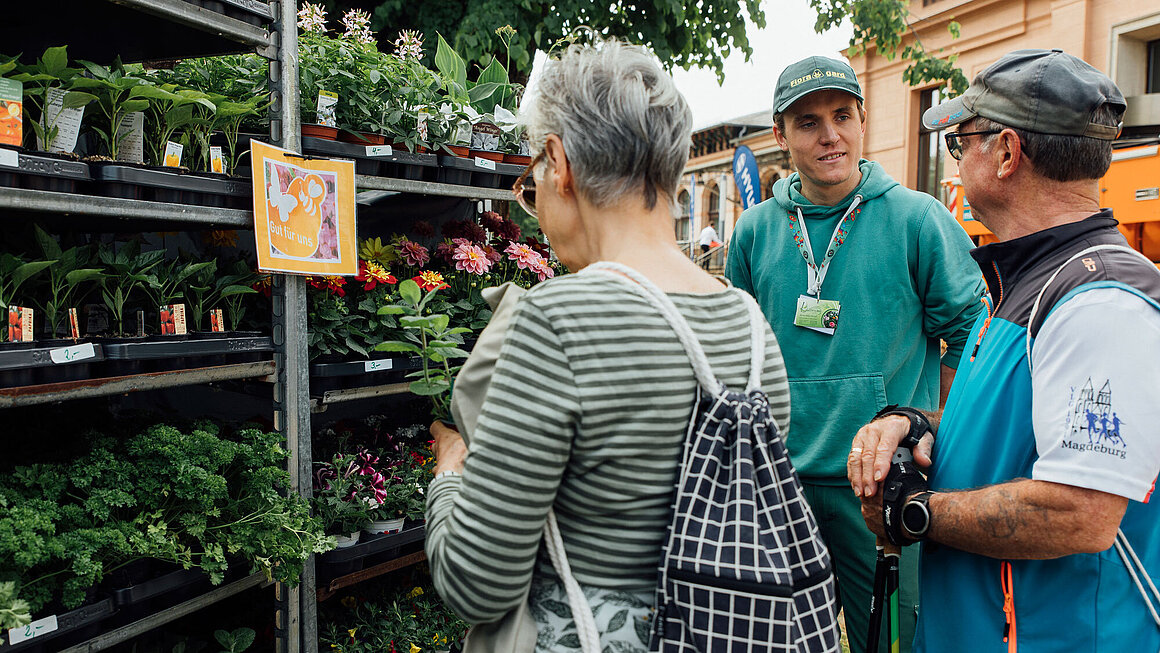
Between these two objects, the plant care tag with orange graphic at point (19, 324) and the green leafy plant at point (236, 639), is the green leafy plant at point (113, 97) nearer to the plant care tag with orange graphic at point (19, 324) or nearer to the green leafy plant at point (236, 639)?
the plant care tag with orange graphic at point (19, 324)

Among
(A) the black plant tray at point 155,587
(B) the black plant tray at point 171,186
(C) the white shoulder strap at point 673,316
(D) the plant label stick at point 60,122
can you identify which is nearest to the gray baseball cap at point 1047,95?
(C) the white shoulder strap at point 673,316

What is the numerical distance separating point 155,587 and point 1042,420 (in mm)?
2098

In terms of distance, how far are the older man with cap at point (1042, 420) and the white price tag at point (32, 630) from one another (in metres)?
1.85

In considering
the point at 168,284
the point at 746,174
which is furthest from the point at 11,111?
the point at 746,174

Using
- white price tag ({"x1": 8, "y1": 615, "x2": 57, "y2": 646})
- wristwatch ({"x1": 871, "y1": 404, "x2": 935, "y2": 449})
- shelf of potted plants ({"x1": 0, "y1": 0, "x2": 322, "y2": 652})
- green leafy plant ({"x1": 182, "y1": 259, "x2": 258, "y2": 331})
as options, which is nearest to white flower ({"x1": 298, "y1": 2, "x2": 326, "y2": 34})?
shelf of potted plants ({"x1": 0, "y1": 0, "x2": 322, "y2": 652})

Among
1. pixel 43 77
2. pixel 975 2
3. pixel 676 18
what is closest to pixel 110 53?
pixel 43 77

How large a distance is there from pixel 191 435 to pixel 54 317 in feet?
1.48

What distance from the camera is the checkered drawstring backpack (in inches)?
41.1

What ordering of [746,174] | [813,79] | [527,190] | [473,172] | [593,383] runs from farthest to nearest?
[746,174], [473,172], [813,79], [527,190], [593,383]

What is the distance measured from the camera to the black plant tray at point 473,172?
2912 millimetres

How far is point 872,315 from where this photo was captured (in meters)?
2.26

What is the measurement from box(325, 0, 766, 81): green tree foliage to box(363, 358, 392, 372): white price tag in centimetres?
275

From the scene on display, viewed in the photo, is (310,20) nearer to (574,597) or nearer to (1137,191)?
(574,597)

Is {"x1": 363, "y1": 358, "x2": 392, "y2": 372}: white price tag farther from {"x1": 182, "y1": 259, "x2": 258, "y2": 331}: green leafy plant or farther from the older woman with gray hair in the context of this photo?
the older woman with gray hair
